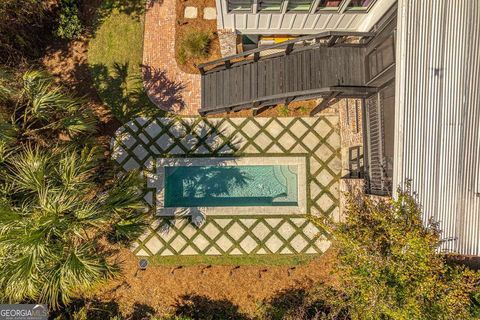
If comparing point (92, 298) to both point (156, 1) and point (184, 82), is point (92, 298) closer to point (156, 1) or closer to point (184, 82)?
point (184, 82)

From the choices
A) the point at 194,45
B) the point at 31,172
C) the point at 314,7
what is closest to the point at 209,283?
the point at 31,172

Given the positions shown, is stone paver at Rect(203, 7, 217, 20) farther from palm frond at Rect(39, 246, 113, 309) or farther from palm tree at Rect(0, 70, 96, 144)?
palm frond at Rect(39, 246, 113, 309)

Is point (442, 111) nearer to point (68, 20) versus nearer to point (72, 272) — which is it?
point (72, 272)

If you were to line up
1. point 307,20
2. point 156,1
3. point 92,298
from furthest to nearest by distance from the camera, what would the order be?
point 156,1 < point 92,298 < point 307,20

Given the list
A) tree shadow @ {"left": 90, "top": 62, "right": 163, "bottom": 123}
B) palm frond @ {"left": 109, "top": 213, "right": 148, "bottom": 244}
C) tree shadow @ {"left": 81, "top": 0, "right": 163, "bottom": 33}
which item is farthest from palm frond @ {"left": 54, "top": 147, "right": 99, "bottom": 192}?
tree shadow @ {"left": 81, "top": 0, "right": 163, "bottom": 33}

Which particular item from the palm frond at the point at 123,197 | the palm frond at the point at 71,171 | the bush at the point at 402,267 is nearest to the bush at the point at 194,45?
the palm frond at the point at 123,197

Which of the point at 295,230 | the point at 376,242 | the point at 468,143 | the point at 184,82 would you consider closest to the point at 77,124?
the point at 184,82

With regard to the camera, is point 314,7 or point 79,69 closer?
point 314,7
